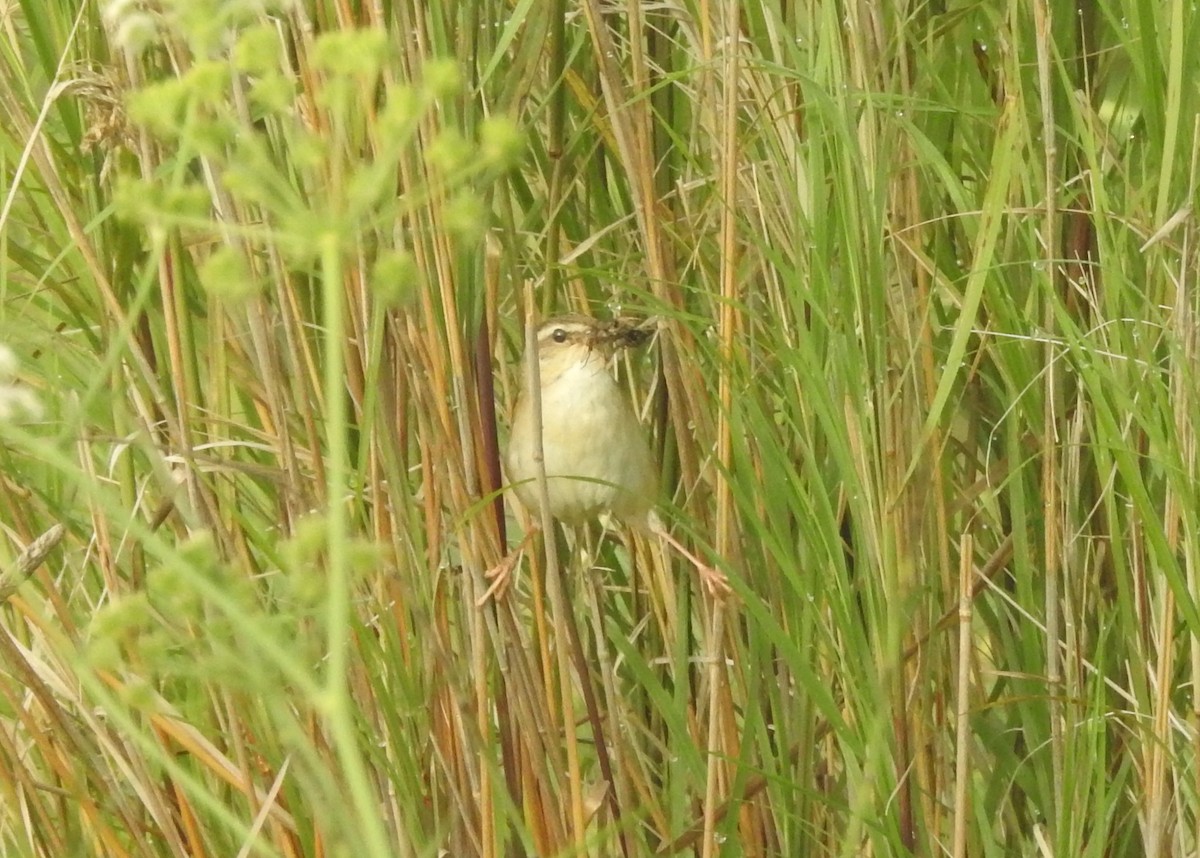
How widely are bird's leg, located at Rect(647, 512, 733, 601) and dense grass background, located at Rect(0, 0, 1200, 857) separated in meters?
0.03

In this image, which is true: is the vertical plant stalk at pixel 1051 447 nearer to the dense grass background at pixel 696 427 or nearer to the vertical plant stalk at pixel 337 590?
the dense grass background at pixel 696 427

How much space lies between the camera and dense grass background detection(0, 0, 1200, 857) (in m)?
1.43

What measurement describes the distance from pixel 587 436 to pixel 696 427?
1.04ft

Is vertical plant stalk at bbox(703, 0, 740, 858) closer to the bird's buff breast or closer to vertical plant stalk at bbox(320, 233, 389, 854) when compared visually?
the bird's buff breast

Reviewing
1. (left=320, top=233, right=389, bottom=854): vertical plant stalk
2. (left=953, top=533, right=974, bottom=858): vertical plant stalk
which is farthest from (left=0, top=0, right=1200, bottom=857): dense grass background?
(left=320, top=233, right=389, bottom=854): vertical plant stalk

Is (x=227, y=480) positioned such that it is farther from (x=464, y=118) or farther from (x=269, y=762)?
(x=464, y=118)

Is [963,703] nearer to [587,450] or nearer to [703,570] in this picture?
[703,570]

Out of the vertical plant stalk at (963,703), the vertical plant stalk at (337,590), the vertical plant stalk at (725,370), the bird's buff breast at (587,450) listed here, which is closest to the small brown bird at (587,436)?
the bird's buff breast at (587,450)

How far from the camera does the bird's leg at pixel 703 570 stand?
1587mm

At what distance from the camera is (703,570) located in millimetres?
1625

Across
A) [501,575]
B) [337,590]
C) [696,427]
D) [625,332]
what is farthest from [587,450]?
[337,590]

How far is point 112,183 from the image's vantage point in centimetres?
157

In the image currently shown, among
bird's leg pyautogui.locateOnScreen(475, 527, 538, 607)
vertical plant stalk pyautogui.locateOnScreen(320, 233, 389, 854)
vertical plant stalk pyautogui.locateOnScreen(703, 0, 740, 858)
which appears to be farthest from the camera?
bird's leg pyautogui.locateOnScreen(475, 527, 538, 607)

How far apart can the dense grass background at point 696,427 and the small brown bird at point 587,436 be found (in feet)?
0.22
